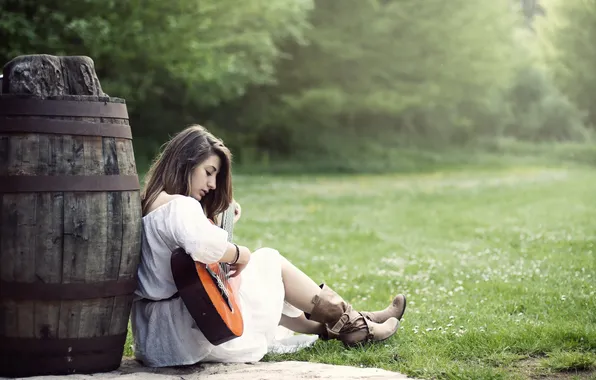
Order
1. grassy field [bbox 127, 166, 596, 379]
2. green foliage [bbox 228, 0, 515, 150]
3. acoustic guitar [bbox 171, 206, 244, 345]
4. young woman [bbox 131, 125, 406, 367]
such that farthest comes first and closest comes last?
green foliage [bbox 228, 0, 515, 150] → grassy field [bbox 127, 166, 596, 379] → young woman [bbox 131, 125, 406, 367] → acoustic guitar [bbox 171, 206, 244, 345]

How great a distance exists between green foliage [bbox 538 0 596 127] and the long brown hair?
33203 mm

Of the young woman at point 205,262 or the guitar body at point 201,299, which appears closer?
the guitar body at point 201,299

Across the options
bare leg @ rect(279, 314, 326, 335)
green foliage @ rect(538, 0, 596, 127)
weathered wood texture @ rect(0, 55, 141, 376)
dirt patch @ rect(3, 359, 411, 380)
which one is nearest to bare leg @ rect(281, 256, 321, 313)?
bare leg @ rect(279, 314, 326, 335)

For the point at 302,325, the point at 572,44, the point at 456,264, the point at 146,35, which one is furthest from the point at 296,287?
the point at 572,44

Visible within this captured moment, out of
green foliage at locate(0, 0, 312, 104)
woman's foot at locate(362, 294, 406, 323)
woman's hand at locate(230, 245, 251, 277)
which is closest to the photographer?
woman's hand at locate(230, 245, 251, 277)

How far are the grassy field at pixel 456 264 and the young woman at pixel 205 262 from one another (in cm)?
26

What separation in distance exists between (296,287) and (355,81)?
1137 inches

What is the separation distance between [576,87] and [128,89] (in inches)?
917

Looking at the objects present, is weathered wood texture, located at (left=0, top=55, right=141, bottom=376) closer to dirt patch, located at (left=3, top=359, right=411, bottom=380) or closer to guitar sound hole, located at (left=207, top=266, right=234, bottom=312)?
dirt patch, located at (left=3, top=359, right=411, bottom=380)

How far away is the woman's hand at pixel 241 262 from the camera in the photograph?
16.0 ft

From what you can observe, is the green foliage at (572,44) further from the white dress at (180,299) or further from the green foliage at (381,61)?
the white dress at (180,299)

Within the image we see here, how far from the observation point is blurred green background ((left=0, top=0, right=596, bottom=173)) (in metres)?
Answer: 26.7

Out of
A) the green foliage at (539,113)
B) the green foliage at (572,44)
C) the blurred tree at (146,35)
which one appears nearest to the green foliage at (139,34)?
the blurred tree at (146,35)

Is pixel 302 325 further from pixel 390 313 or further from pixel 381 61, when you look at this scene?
pixel 381 61
